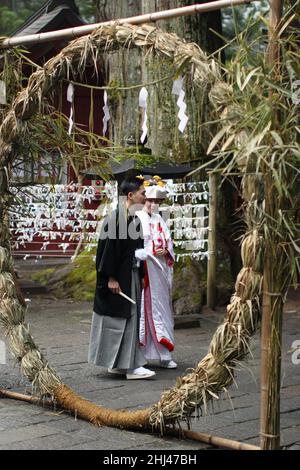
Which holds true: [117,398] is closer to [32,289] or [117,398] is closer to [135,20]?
[135,20]

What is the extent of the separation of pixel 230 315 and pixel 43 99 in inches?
94.4

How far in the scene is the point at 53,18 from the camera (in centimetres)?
1648

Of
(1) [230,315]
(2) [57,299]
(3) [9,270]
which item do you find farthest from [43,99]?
(2) [57,299]

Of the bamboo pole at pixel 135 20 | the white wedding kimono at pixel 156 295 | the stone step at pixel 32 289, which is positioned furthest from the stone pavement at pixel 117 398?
the stone step at pixel 32 289

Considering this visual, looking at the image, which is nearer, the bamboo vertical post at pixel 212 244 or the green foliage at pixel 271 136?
the green foliage at pixel 271 136

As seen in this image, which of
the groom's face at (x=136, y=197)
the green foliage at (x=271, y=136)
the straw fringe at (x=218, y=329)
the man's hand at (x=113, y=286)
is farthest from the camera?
the groom's face at (x=136, y=197)

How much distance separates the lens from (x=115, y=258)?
789 centimetres

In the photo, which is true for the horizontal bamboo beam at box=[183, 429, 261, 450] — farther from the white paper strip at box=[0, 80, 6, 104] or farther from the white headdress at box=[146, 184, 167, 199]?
the white headdress at box=[146, 184, 167, 199]

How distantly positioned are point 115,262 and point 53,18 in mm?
9690

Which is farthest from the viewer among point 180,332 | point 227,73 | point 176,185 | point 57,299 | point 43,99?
point 57,299

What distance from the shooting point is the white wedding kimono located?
27.1 feet

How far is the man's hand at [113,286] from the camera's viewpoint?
782 cm

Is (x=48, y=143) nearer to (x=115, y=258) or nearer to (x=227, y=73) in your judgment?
(x=115, y=258)

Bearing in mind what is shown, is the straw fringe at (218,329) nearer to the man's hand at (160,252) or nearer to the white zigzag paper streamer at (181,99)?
the white zigzag paper streamer at (181,99)
